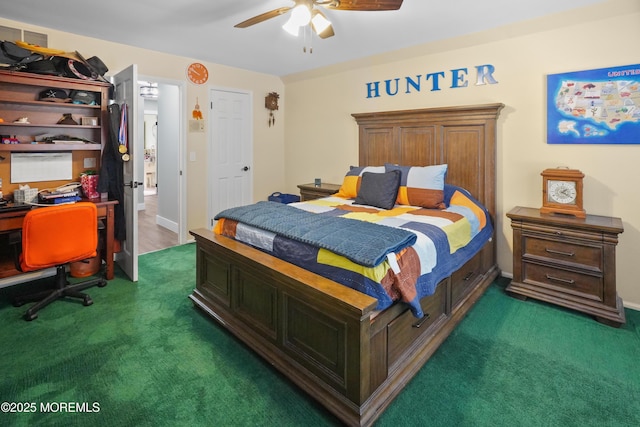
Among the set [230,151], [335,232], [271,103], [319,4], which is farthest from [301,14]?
[271,103]

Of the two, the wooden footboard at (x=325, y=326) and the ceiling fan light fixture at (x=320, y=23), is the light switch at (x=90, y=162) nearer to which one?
the wooden footboard at (x=325, y=326)

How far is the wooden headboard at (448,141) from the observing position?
3383mm

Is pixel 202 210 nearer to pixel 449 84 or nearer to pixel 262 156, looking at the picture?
pixel 262 156

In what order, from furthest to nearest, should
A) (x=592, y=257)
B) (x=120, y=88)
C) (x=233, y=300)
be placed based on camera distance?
(x=120, y=88), (x=592, y=257), (x=233, y=300)

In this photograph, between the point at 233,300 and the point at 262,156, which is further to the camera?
the point at 262,156

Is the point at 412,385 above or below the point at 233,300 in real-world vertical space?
below

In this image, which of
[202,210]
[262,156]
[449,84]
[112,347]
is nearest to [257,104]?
[262,156]

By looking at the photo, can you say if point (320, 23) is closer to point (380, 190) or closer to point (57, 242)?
point (380, 190)

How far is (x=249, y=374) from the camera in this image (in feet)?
6.53

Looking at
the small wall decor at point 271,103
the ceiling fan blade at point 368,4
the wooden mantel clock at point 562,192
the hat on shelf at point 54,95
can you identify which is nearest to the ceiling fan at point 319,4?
the ceiling fan blade at point 368,4

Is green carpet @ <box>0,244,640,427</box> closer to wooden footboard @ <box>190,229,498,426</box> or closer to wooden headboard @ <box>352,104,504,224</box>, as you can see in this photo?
wooden footboard @ <box>190,229,498,426</box>

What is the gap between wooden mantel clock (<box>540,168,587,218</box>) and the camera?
2.80 meters

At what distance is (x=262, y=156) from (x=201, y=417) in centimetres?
420

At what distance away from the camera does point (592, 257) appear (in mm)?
2629
